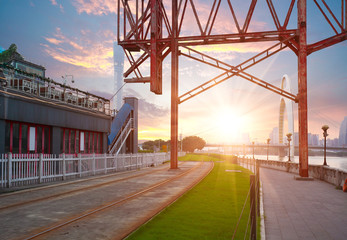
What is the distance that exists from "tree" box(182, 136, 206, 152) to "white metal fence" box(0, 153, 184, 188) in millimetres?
114282

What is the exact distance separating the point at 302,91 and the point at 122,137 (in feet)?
77.4

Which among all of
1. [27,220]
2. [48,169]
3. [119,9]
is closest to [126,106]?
[119,9]

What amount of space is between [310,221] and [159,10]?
2106cm

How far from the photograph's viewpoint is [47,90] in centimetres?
2145

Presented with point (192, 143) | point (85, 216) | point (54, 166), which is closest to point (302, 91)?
point (54, 166)

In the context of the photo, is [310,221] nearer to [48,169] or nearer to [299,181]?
[299,181]

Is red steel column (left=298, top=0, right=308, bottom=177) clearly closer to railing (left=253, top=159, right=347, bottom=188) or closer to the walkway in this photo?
railing (left=253, top=159, right=347, bottom=188)

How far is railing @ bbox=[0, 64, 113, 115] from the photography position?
1868 centimetres

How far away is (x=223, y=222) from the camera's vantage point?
7.68m

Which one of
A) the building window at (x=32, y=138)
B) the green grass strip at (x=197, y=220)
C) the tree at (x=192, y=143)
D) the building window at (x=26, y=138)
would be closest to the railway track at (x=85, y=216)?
the green grass strip at (x=197, y=220)

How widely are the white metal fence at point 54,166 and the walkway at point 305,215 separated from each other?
11.1m

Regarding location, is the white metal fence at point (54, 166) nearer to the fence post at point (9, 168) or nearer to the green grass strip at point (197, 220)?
the fence post at point (9, 168)

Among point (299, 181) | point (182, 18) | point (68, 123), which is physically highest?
point (182, 18)

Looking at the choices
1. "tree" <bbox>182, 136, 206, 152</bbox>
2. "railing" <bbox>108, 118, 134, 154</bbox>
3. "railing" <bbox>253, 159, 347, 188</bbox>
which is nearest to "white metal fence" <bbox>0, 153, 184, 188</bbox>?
"railing" <bbox>108, 118, 134, 154</bbox>
